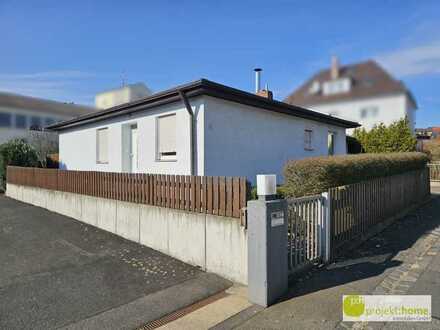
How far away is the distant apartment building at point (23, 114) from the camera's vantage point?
25.6 meters

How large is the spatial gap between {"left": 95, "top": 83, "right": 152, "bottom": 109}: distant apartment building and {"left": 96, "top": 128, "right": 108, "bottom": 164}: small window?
12655mm

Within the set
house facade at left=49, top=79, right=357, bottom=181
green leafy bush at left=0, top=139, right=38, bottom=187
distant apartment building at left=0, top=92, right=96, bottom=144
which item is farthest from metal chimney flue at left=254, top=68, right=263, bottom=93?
distant apartment building at left=0, top=92, right=96, bottom=144

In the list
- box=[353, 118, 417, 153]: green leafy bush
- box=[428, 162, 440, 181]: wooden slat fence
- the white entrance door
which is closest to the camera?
the white entrance door

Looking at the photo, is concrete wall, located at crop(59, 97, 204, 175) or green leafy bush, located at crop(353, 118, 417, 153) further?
green leafy bush, located at crop(353, 118, 417, 153)

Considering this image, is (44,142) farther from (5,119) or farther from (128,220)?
(128,220)

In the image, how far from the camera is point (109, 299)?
3975 mm

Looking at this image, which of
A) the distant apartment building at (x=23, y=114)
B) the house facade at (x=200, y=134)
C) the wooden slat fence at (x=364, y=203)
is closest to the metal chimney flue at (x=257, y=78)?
the house facade at (x=200, y=134)

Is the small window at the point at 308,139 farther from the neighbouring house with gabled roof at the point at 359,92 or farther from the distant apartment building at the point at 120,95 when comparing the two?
the distant apartment building at the point at 120,95

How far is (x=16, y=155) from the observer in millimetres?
15227

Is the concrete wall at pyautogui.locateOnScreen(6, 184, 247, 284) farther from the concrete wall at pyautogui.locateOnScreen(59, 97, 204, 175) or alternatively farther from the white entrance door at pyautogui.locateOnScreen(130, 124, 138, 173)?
the white entrance door at pyautogui.locateOnScreen(130, 124, 138, 173)

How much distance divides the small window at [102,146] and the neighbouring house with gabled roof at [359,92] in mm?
9834

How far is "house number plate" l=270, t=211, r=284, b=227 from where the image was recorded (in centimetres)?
385

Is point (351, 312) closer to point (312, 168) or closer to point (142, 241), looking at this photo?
point (312, 168)

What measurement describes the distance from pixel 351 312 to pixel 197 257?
243 centimetres
